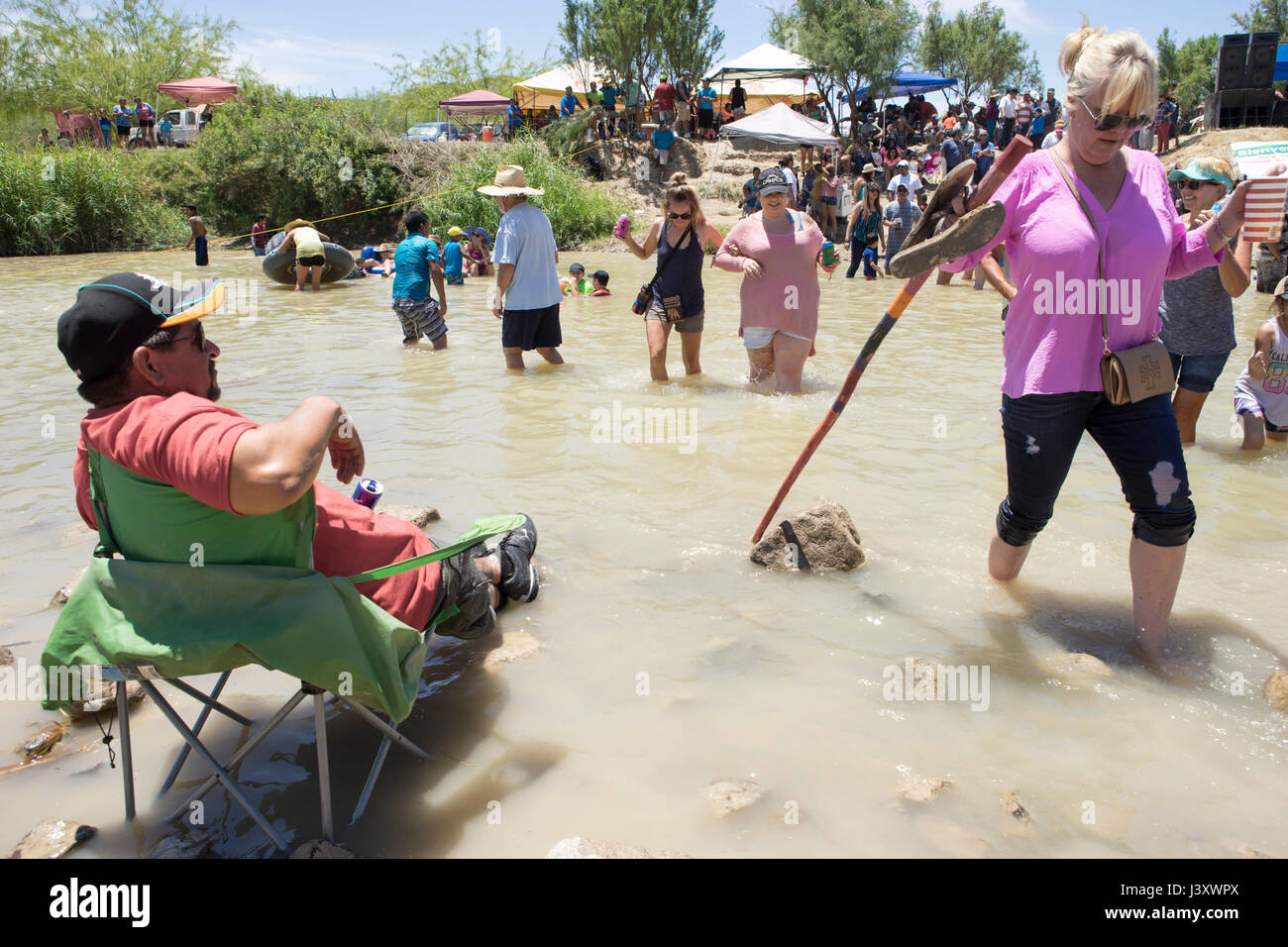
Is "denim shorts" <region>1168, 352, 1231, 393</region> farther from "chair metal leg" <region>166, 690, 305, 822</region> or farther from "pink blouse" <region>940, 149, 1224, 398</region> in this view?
"chair metal leg" <region>166, 690, 305, 822</region>

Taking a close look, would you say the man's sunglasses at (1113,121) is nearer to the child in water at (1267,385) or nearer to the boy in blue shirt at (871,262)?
the child in water at (1267,385)

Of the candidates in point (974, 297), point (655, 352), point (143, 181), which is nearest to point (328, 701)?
point (655, 352)

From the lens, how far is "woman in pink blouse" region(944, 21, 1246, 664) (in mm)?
2877

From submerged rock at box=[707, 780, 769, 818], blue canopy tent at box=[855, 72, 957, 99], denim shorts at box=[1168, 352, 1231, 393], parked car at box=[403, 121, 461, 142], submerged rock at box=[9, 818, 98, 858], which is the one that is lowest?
submerged rock at box=[9, 818, 98, 858]

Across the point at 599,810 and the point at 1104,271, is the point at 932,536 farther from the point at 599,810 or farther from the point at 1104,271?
the point at 599,810

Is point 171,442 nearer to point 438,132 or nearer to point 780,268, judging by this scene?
point 780,268

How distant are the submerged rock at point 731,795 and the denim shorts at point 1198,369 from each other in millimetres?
4223

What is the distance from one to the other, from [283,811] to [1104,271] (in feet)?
9.92

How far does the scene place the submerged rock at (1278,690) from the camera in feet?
9.57

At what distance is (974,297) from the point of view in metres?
13.8

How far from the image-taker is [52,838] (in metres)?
2.40

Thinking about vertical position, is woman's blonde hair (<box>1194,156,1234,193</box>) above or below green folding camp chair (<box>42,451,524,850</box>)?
above

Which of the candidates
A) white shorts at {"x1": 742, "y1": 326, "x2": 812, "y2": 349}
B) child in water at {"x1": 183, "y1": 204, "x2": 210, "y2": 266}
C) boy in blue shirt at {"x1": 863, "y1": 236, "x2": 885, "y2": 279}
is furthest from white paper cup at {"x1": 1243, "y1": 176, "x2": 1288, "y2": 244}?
child in water at {"x1": 183, "y1": 204, "x2": 210, "y2": 266}

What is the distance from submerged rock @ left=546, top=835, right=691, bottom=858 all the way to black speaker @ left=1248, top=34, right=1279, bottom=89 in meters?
25.4
